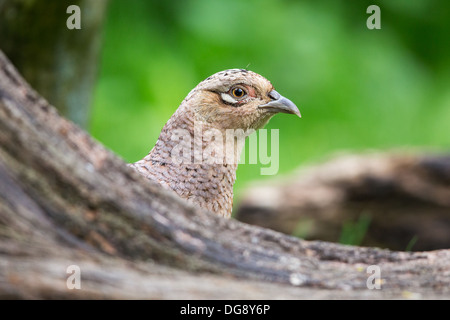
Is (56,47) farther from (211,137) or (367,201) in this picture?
(367,201)

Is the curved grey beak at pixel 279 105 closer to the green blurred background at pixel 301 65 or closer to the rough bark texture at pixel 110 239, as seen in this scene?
the rough bark texture at pixel 110 239

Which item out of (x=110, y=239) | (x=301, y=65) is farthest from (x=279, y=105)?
(x=301, y=65)

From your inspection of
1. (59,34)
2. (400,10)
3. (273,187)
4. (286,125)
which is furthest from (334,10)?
(59,34)

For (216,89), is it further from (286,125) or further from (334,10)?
(334,10)

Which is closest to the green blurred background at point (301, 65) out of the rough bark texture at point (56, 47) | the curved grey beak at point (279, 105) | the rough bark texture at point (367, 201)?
the rough bark texture at point (367, 201)
